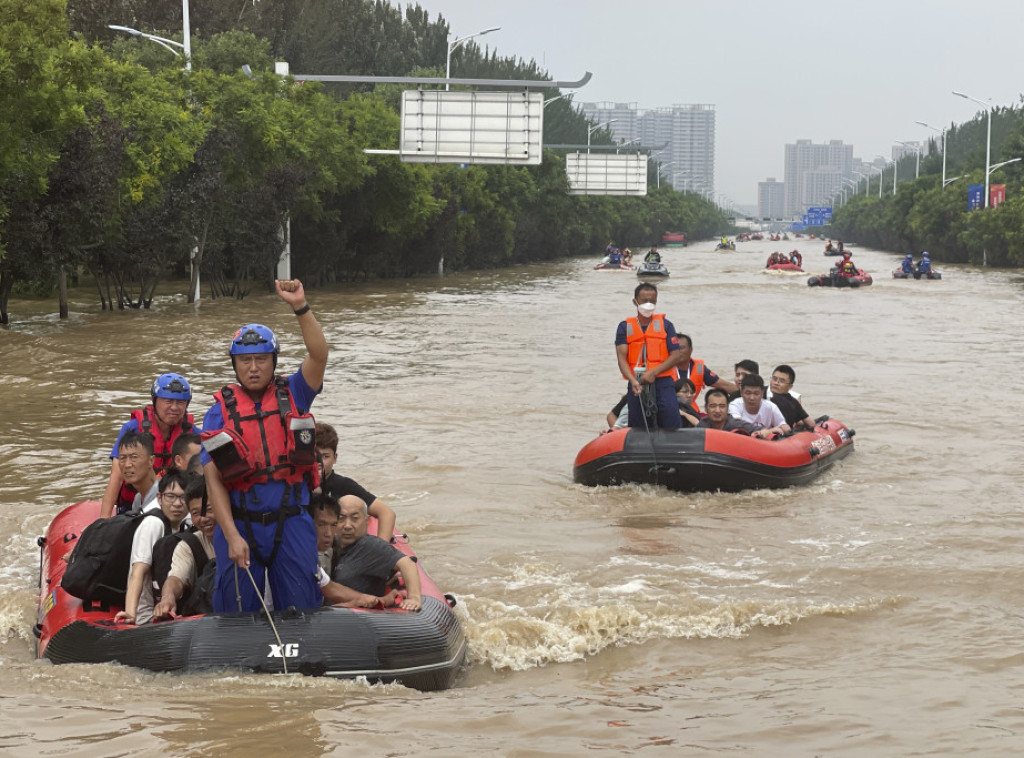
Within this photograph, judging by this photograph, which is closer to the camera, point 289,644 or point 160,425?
point 289,644

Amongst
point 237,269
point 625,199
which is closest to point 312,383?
point 237,269

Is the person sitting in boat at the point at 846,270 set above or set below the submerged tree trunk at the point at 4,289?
above

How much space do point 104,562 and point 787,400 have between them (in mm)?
8194

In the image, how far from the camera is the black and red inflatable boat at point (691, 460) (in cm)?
1250

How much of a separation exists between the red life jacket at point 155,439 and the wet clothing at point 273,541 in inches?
62.0

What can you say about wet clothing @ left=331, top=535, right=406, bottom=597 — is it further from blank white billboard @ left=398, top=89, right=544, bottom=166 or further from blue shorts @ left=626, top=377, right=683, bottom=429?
blank white billboard @ left=398, top=89, right=544, bottom=166

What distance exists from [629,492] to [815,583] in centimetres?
306

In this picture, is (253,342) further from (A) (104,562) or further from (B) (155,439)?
(B) (155,439)

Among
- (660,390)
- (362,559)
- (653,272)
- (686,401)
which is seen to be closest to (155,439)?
(362,559)

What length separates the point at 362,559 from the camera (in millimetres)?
7605

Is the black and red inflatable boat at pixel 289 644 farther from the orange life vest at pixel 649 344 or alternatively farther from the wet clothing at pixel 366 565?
the orange life vest at pixel 649 344

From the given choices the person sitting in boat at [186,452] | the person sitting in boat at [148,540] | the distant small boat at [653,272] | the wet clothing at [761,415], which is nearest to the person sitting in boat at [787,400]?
the wet clothing at [761,415]

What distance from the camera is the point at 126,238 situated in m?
30.7

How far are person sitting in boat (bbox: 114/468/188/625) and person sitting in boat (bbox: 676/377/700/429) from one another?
6.48m
